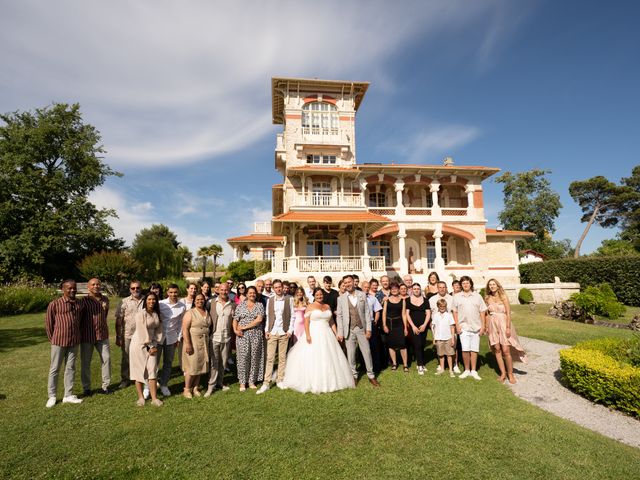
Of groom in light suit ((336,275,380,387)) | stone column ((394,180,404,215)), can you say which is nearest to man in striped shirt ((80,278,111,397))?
groom in light suit ((336,275,380,387))

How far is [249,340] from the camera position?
233 inches

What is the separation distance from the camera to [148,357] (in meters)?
5.24

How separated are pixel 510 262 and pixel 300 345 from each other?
2470 cm

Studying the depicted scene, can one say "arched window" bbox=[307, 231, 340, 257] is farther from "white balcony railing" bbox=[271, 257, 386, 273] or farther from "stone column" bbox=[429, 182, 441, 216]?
"stone column" bbox=[429, 182, 441, 216]

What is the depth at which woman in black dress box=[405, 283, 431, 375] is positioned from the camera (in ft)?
22.5

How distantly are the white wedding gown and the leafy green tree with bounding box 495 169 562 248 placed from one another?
43.9 metres

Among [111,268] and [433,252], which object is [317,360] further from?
[111,268]

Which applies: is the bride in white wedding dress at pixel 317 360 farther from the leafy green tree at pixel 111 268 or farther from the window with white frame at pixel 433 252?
the leafy green tree at pixel 111 268

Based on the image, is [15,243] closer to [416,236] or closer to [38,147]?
[38,147]

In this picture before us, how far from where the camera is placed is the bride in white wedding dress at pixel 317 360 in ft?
18.6

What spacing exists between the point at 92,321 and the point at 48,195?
30614mm

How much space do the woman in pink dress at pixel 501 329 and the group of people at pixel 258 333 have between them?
0.06 feet

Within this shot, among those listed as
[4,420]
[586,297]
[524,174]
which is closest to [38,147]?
[4,420]

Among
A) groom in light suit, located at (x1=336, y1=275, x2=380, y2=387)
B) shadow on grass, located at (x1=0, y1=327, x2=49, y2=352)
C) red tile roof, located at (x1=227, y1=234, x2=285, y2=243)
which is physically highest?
red tile roof, located at (x1=227, y1=234, x2=285, y2=243)
